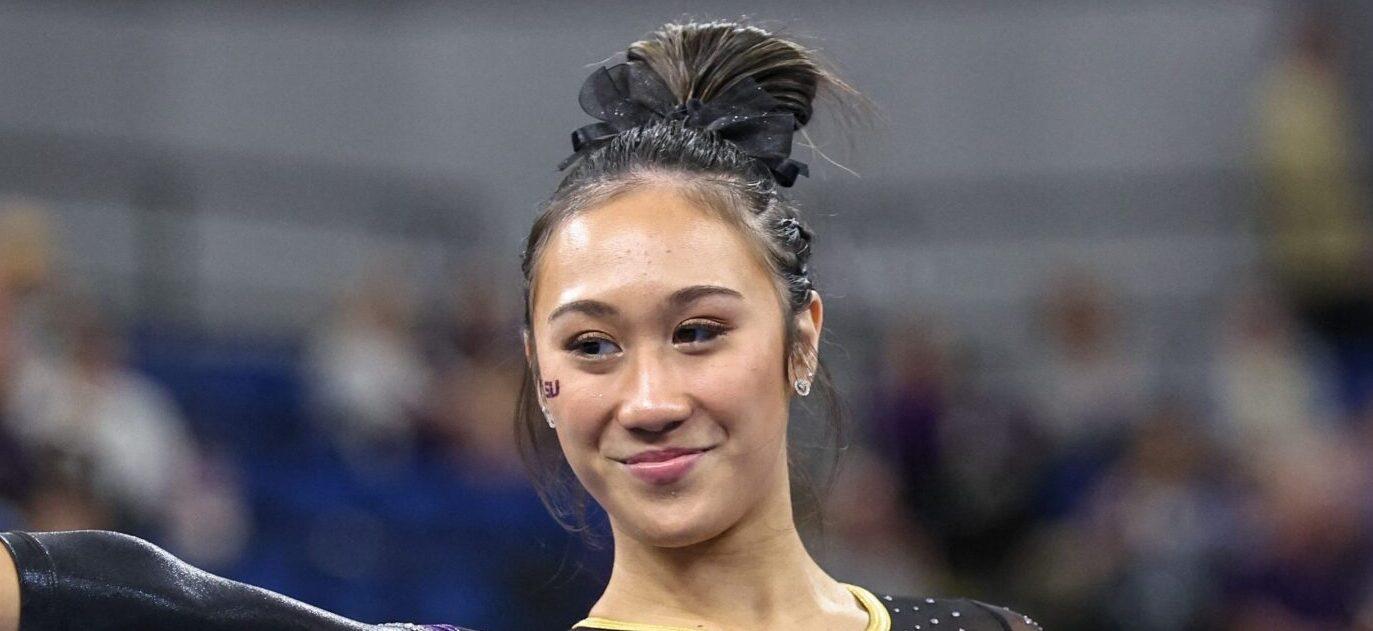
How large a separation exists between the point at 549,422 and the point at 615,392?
218 millimetres

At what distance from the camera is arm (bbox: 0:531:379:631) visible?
4.46 ft

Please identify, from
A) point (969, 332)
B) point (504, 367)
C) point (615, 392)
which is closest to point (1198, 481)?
point (969, 332)

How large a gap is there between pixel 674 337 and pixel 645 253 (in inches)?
3.8

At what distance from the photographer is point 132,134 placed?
7.45 meters

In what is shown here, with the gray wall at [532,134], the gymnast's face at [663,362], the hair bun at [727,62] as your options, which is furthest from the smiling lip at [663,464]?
the gray wall at [532,134]

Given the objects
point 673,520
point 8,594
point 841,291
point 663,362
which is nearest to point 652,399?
point 663,362

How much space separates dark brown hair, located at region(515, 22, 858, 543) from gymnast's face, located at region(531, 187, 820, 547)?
3 cm

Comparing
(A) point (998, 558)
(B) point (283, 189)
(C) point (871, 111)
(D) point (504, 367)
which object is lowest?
(A) point (998, 558)

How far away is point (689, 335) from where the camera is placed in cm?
185

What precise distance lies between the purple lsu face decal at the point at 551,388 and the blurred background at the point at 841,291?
2267mm

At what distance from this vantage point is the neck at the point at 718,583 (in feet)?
6.45

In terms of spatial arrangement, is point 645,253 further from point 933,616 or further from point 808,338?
point 933,616

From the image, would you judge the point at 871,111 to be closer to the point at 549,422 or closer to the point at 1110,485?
the point at 549,422

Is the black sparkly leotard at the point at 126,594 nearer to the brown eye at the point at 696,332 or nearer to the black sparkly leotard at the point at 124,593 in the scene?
the black sparkly leotard at the point at 124,593
